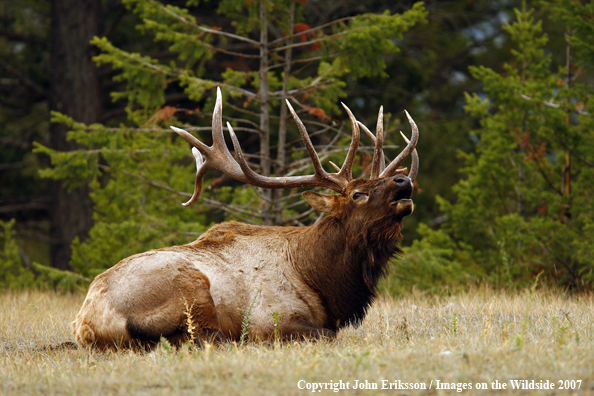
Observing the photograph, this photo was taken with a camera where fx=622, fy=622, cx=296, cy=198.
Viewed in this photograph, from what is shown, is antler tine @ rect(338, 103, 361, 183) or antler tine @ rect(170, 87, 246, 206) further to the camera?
antler tine @ rect(170, 87, 246, 206)

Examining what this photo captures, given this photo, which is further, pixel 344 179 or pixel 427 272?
pixel 427 272

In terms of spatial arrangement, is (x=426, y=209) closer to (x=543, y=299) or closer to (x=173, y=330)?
(x=543, y=299)

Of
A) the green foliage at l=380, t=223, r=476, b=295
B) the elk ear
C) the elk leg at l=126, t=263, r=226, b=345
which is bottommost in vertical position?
the green foliage at l=380, t=223, r=476, b=295

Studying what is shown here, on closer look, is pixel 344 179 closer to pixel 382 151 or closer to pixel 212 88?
pixel 382 151

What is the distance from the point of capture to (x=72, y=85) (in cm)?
1431

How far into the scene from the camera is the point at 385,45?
346 inches

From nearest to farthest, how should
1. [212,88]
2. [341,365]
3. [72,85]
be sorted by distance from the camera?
[341,365] < [212,88] < [72,85]

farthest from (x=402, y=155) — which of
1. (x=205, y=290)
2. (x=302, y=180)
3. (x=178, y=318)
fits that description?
(x=178, y=318)

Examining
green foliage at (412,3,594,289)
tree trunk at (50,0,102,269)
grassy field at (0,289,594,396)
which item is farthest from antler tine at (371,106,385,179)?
tree trunk at (50,0,102,269)

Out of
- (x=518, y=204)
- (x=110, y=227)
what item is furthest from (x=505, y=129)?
(x=110, y=227)

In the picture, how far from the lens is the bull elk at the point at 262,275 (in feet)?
16.1

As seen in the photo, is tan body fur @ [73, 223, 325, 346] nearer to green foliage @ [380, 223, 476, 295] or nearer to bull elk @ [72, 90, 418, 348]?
bull elk @ [72, 90, 418, 348]

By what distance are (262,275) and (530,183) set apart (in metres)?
6.61

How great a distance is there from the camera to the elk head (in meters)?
5.18
